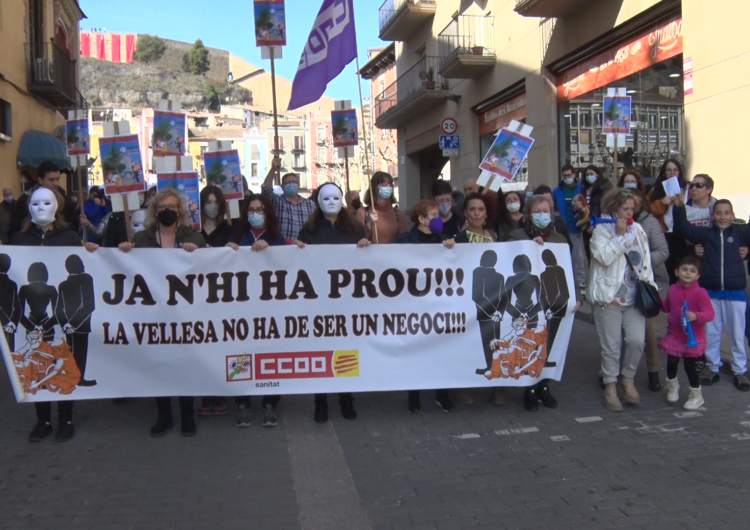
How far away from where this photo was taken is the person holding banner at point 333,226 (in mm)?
5887

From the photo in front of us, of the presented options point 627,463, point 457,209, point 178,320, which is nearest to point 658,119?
point 457,209

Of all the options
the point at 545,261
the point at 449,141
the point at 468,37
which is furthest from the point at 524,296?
the point at 468,37

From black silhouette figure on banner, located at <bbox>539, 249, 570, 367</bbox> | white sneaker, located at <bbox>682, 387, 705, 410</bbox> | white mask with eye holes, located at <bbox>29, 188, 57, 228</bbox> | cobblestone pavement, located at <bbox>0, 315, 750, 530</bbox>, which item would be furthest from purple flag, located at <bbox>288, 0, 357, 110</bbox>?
white sneaker, located at <bbox>682, 387, 705, 410</bbox>

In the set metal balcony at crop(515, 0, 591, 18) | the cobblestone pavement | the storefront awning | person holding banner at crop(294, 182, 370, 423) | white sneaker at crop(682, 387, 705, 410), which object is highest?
metal balcony at crop(515, 0, 591, 18)

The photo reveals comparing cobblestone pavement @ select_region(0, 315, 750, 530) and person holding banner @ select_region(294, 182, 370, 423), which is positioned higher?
person holding banner @ select_region(294, 182, 370, 423)

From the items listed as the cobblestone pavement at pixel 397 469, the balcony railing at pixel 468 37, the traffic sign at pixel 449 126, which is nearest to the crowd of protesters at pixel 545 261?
the cobblestone pavement at pixel 397 469

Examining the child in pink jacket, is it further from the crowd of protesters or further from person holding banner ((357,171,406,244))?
person holding banner ((357,171,406,244))

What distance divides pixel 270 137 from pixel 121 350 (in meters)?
82.2

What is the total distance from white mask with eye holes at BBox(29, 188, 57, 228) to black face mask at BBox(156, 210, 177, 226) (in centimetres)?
79

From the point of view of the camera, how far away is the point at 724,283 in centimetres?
645

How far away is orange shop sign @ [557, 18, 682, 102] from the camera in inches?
428

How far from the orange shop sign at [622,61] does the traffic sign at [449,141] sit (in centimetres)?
521

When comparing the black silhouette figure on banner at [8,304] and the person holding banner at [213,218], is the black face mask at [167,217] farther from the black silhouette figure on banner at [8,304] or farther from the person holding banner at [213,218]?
the black silhouette figure on banner at [8,304]

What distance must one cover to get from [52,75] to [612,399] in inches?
719
